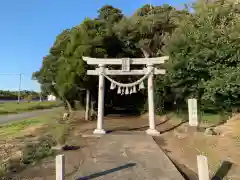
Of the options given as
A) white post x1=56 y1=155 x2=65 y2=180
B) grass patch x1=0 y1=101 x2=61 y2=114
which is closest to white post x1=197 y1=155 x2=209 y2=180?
white post x1=56 y1=155 x2=65 y2=180

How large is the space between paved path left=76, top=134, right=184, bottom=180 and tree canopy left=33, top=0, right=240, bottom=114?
405 cm

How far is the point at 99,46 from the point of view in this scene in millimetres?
13656

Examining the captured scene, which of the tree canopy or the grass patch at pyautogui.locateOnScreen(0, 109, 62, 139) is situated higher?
the tree canopy

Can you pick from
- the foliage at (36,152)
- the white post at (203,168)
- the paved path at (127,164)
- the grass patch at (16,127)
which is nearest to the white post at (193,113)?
the paved path at (127,164)

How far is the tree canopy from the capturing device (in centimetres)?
859

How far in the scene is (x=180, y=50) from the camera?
995 centimetres

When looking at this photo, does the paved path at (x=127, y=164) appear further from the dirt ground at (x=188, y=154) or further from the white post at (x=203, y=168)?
the white post at (x=203, y=168)

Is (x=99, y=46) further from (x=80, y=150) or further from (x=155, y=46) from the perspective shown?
(x=80, y=150)

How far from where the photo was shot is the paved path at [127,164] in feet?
14.5

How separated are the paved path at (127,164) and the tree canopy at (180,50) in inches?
160

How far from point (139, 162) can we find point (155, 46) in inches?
521

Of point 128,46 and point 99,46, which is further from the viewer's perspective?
point 128,46

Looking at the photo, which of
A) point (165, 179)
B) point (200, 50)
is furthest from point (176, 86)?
point (165, 179)

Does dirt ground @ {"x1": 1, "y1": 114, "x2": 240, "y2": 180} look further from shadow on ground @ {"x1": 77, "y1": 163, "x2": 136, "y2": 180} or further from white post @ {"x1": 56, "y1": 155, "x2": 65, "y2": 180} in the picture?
white post @ {"x1": 56, "y1": 155, "x2": 65, "y2": 180}
